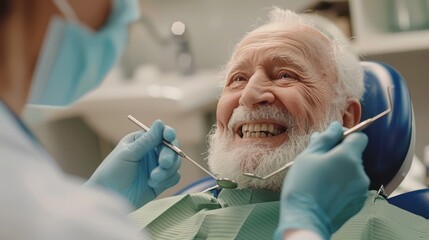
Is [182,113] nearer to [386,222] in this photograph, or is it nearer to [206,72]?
[206,72]

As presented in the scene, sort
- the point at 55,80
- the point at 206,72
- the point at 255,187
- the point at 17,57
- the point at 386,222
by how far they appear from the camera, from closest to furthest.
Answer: the point at 17,57
the point at 55,80
the point at 386,222
the point at 255,187
the point at 206,72

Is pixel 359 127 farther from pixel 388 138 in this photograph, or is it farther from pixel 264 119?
pixel 388 138

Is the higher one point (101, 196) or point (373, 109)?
point (101, 196)

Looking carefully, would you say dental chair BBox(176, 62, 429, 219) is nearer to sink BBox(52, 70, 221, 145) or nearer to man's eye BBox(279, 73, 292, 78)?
man's eye BBox(279, 73, 292, 78)

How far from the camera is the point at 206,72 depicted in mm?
2955

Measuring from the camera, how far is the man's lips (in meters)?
1.43

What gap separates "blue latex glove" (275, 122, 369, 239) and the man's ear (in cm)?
57

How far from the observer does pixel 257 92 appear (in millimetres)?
1429

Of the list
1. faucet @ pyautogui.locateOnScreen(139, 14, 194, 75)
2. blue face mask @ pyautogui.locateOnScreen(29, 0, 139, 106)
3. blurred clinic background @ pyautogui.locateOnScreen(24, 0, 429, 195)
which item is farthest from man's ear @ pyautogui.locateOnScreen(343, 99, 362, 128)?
faucet @ pyautogui.locateOnScreen(139, 14, 194, 75)

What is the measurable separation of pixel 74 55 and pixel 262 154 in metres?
0.65

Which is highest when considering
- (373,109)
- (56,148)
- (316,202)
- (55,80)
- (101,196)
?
(55,80)

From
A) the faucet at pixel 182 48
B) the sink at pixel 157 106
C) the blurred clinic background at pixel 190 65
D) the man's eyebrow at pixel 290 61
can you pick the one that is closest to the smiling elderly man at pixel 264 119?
the man's eyebrow at pixel 290 61

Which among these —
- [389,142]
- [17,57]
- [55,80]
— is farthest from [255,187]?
[17,57]

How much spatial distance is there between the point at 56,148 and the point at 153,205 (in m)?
1.79
